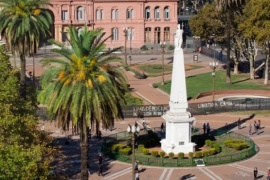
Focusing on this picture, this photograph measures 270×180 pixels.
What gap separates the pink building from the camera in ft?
401

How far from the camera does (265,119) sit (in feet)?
215

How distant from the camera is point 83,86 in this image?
3428 centimetres

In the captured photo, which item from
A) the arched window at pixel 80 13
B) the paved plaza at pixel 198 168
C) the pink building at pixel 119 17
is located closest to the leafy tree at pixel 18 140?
the paved plaza at pixel 198 168

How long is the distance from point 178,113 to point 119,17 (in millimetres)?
75312

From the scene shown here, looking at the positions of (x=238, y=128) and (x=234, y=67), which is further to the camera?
(x=234, y=67)

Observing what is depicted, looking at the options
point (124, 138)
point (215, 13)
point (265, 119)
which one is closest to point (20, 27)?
point (124, 138)

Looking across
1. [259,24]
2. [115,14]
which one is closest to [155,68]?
[259,24]

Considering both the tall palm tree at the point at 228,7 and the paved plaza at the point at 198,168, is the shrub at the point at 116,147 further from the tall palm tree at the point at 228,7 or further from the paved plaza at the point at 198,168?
the tall palm tree at the point at 228,7

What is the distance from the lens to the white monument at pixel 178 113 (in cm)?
4953

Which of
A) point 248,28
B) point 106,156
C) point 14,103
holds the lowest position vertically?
point 106,156

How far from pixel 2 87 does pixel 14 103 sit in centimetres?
158

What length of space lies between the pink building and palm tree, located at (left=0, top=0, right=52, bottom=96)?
63192 millimetres

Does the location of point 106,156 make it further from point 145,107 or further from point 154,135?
point 145,107

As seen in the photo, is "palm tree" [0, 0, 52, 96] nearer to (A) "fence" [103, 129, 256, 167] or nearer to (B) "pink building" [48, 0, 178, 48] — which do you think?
(A) "fence" [103, 129, 256, 167]
